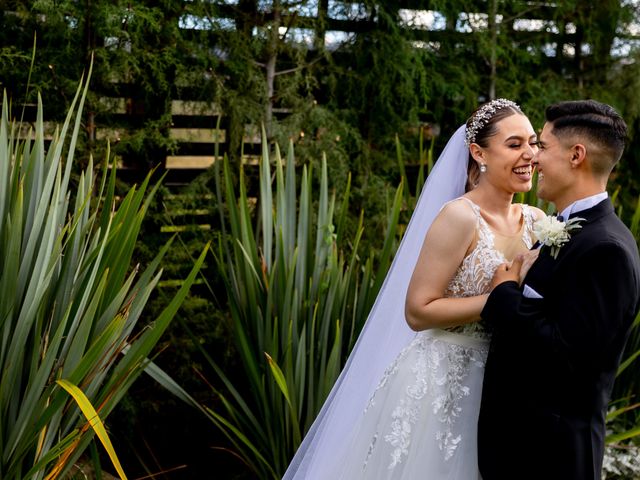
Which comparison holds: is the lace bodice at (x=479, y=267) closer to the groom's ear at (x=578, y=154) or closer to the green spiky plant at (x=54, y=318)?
the groom's ear at (x=578, y=154)

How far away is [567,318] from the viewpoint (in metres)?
2.21

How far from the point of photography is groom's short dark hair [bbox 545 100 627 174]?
2348 mm

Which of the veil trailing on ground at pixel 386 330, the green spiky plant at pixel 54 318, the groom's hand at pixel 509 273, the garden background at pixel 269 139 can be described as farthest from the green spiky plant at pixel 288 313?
the groom's hand at pixel 509 273

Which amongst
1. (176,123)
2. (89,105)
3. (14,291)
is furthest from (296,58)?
(14,291)

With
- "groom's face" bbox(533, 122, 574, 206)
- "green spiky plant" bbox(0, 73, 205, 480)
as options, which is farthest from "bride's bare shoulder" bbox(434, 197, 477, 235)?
"green spiky plant" bbox(0, 73, 205, 480)

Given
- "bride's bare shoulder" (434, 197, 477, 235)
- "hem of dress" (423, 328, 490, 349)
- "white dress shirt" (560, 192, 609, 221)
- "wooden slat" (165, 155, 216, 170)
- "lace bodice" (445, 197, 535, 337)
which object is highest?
"white dress shirt" (560, 192, 609, 221)

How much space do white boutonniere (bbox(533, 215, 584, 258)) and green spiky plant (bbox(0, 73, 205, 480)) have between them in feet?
3.52

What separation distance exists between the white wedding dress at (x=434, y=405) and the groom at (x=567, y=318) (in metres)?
0.15

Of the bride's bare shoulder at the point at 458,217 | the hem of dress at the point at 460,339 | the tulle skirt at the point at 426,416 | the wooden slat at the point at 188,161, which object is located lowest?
the tulle skirt at the point at 426,416

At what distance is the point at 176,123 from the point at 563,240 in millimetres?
2923

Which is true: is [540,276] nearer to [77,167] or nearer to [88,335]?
[88,335]

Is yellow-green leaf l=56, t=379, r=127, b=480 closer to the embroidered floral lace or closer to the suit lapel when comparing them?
the embroidered floral lace

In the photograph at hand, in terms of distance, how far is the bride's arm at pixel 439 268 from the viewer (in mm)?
2590

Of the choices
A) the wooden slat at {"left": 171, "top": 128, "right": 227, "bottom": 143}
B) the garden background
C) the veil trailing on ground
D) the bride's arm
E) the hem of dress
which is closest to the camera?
the bride's arm
